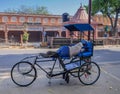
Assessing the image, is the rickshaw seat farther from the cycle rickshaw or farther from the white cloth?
the white cloth

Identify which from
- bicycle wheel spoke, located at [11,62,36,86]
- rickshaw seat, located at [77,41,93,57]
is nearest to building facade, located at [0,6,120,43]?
→ rickshaw seat, located at [77,41,93,57]

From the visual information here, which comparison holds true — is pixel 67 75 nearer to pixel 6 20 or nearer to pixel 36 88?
pixel 36 88

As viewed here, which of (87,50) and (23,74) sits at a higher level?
(87,50)

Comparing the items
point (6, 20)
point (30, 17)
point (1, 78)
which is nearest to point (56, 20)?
point (30, 17)

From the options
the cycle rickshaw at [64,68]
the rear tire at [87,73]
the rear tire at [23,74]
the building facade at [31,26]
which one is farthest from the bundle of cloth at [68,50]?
the building facade at [31,26]

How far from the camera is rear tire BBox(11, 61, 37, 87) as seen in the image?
7.81 meters

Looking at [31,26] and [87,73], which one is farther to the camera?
[31,26]

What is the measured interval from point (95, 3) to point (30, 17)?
12.4m

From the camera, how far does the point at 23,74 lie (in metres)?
7.98

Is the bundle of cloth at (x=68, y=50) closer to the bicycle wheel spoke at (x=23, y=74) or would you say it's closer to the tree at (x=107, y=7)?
the bicycle wheel spoke at (x=23, y=74)

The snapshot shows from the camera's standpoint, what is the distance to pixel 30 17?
47938 millimetres

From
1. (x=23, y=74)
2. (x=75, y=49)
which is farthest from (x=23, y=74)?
(x=75, y=49)

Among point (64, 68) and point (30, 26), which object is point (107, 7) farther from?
point (64, 68)

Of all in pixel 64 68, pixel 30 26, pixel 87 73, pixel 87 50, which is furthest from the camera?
pixel 30 26
